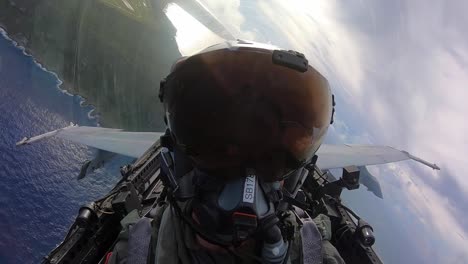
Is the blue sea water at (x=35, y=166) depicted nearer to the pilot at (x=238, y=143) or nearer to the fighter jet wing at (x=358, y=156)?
the fighter jet wing at (x=358, y=156)

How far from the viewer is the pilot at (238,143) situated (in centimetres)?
142

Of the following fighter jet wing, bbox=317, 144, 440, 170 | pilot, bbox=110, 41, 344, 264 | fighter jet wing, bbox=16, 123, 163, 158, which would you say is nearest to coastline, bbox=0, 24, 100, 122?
fighter jet wing, bbox=16, 123, 163, 158

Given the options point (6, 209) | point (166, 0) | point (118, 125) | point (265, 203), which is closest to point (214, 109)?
point (265, 203)

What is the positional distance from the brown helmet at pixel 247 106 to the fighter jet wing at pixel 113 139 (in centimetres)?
Result: 667

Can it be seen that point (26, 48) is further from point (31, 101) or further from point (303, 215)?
point (303, 215)

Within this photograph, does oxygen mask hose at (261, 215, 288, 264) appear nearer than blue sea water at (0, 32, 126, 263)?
Yes

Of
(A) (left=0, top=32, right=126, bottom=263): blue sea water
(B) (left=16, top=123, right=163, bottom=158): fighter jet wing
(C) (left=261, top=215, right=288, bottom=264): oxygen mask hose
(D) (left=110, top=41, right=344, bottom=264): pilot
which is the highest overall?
(D) (left=110, top=41, right=344, bottom=264): pilot

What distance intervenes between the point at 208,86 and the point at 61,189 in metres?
32.3

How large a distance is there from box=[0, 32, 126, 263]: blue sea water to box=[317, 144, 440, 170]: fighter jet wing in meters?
23.3

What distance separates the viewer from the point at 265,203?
152cm

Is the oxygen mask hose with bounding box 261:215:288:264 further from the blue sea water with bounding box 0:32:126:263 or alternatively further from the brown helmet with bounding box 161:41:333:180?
the blue sea water with bounding box 0:32:126:263

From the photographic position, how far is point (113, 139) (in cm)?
884

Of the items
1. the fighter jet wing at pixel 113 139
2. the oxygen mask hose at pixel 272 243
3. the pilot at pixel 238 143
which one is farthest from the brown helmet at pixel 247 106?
the fighter jet wing at pixel 113 139

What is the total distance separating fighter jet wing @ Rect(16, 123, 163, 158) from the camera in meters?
8.17
